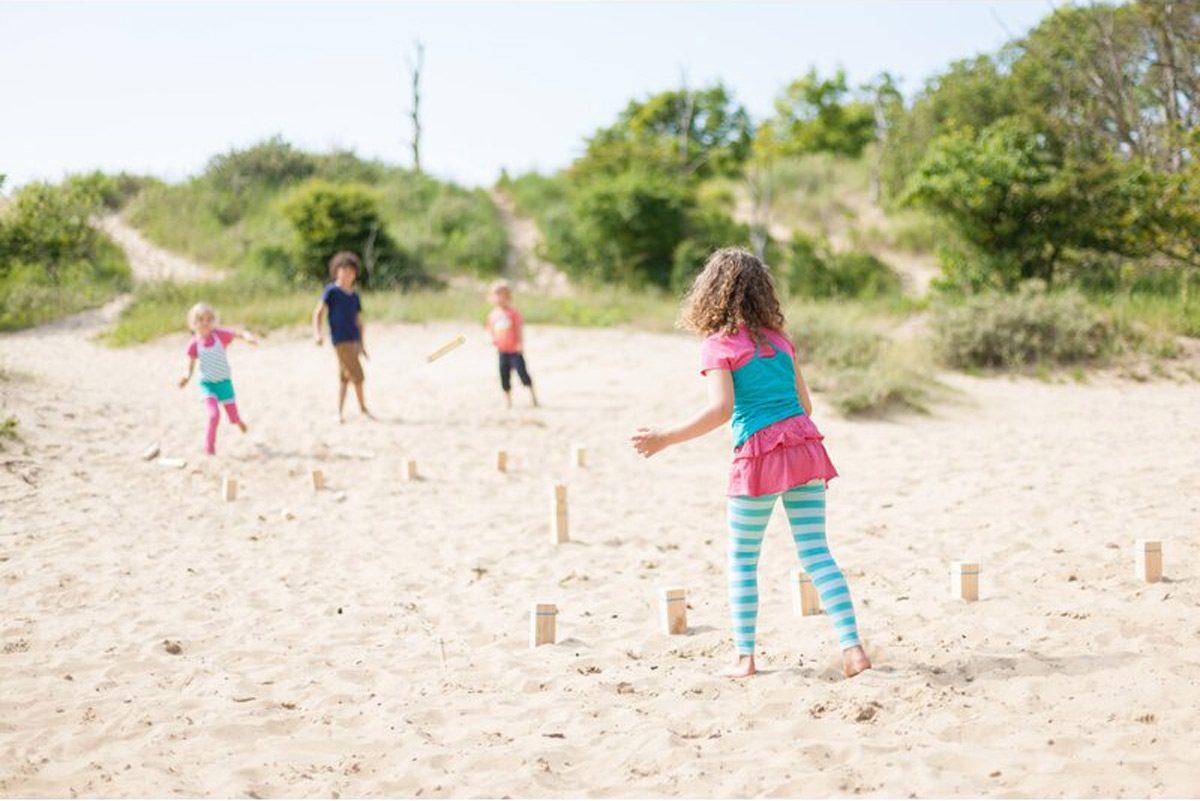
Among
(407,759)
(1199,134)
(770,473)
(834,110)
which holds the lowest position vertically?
(407,759)

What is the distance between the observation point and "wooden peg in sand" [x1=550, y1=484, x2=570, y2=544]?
7.11 metres

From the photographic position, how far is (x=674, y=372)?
46.2 feet

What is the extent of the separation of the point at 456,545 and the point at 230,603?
1759mm

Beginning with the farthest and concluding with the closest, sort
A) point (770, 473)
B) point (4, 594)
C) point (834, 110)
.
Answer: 1. point (834, 110)
2. point (4, 594)
3. point (770, 473)

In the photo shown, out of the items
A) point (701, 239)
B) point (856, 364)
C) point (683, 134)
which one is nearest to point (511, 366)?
point (856, 364)

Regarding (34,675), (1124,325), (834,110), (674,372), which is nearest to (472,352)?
(674,372)

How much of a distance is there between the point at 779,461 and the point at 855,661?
2.93 ft

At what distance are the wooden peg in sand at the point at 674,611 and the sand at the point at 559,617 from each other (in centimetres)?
12

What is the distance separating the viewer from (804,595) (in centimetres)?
519

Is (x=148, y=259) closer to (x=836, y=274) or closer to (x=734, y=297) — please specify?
(x=836, y=274)

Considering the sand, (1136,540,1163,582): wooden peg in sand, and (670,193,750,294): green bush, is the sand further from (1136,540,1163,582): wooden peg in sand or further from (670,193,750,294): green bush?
(670,193,750,294): green bush

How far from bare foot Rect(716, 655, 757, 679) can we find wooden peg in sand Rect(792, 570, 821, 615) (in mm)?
930

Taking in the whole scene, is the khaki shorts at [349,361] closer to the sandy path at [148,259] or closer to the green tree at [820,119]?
the sandy path at [148,259]

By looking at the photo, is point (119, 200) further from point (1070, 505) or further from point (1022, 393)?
point (1070, 505)
